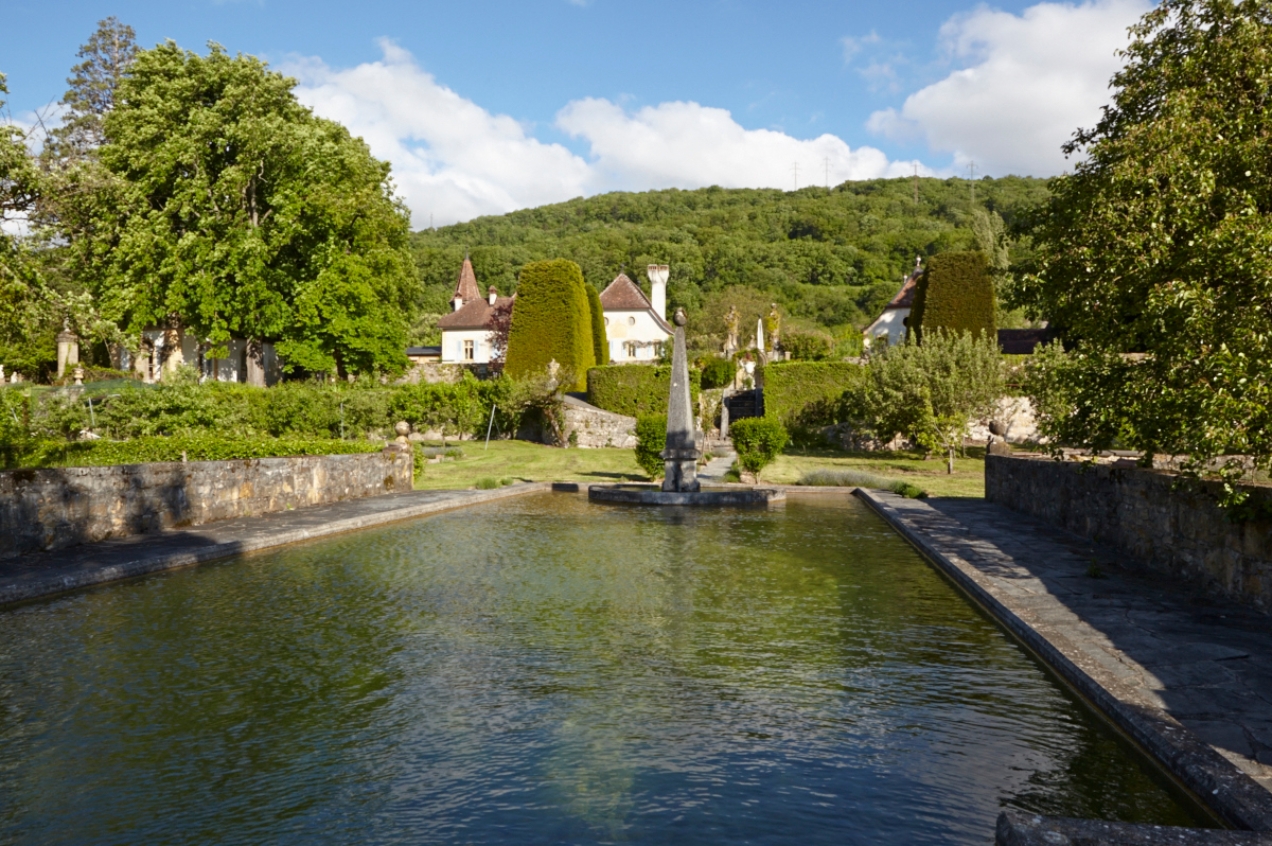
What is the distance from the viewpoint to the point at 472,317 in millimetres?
67125

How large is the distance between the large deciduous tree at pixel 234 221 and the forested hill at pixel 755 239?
41.5 m

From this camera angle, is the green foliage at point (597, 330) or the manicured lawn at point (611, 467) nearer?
the manicured lawn at point (611, 467)

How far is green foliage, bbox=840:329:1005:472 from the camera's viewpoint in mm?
29016

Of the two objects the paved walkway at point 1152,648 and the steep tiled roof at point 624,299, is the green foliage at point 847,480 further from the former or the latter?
the steep tiled roof at point 624,299

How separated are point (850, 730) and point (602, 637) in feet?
9.60

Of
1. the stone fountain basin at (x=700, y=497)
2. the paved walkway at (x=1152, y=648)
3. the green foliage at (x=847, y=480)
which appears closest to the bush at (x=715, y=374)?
the green foliage at (x=847, y=480)

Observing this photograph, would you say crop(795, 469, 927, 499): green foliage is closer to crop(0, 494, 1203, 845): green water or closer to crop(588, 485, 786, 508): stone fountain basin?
crop(588, 485, 786, 508): stone fountain basin

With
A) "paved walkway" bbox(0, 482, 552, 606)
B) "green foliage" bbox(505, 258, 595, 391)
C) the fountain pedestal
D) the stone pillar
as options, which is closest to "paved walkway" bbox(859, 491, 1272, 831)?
the fountain pedestal

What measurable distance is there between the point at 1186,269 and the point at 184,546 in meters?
12.9

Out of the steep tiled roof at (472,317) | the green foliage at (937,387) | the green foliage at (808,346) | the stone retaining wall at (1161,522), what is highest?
the steep tiled roof at (472,317)

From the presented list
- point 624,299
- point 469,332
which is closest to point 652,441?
point 624,299

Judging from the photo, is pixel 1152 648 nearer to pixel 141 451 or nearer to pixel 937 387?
pixel 141 451

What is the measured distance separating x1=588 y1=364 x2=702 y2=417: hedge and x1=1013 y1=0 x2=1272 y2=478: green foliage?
88.6 feet

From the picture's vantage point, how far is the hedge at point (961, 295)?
Result: 37531mm
